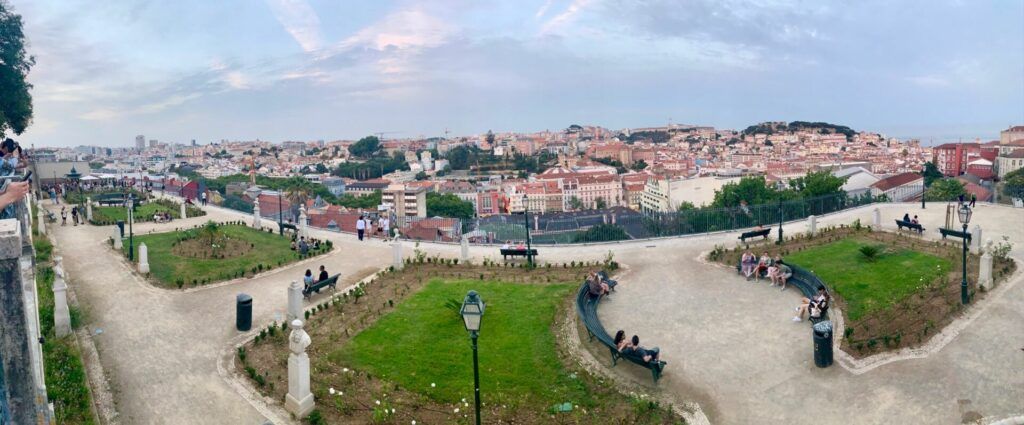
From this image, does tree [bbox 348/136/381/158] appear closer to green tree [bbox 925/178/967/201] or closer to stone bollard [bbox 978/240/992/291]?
green tree [bbox 925/178/967/201]

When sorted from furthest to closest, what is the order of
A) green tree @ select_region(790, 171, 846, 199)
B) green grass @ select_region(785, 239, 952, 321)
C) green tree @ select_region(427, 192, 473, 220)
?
green tree @ select_region(427, 192, 473, 220)
green tree @ select_region(790, 171, 846, 199)
green grass @ select_region(785, 239, 952, 321)

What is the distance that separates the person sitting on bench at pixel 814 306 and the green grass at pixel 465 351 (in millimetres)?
4213

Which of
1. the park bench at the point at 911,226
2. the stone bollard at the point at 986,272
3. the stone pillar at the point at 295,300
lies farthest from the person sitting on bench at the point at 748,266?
the stone pillar at the point at 295,300

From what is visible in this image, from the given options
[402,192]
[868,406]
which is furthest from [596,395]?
[402,192]

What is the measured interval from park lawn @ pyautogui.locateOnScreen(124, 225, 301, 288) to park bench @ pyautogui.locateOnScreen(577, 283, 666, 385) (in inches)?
269

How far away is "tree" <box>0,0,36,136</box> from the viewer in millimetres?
22375

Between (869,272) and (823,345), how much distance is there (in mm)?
4951

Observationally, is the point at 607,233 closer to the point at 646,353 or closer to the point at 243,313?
the point at 646,353

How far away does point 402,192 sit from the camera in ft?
190

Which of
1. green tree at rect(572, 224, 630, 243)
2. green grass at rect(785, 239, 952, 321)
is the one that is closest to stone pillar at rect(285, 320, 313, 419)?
green grass at rect(785, 239, 952, 321)

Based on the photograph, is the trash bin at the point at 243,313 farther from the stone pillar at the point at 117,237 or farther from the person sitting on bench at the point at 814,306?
the person sitting on bench at the point at 814,306

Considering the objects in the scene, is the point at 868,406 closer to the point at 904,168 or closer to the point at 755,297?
the point at 755,297

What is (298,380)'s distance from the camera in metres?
7.24

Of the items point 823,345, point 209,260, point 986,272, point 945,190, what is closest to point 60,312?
point 209,260
